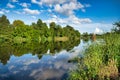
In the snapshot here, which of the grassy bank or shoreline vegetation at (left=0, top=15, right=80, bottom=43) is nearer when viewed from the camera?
the grassy bank

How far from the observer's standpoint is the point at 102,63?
14.5 m

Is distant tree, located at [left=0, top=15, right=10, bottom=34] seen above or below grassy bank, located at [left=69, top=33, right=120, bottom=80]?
above

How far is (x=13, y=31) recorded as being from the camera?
7481 centimetres

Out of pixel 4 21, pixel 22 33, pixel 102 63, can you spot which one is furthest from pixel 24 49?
pixel 4 21

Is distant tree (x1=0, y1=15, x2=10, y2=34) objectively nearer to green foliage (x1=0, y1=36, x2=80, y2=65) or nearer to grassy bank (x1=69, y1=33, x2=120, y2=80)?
green foliage (x1=0, y1=36, x2=80, y2=65)

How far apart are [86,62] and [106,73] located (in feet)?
6.55

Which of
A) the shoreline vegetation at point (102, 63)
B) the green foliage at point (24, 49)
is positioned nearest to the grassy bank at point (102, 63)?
the shoreline vegetation at point (102, 63)

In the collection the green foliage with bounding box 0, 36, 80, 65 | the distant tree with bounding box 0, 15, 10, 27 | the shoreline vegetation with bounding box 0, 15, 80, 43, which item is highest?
the distant tree with bounding box 0, 15, 10, 27

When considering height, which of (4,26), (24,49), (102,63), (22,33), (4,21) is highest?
(4,21)

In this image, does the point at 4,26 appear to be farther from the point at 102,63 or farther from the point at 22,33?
the point at 102,63

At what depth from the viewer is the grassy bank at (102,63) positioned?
12.9 meters

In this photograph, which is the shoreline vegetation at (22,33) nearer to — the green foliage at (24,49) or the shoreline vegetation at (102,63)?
the green foliage at (24,49)

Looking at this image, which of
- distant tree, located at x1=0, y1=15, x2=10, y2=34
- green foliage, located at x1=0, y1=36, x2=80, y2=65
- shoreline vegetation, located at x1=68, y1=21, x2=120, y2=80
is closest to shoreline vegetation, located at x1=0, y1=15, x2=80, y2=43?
distant tree, located at x1=0, y1=15, x2=10, y2=34

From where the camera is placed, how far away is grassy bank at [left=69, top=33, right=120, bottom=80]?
12.9 metres
